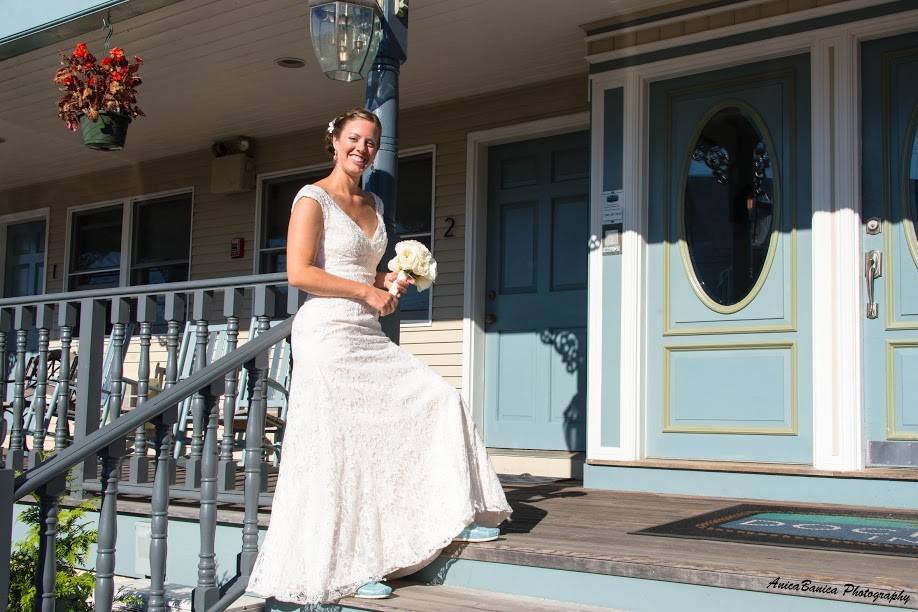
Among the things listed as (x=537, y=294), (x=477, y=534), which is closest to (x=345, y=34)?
(x=477, y=534)

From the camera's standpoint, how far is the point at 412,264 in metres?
3.55

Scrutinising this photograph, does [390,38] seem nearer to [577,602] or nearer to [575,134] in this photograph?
[577,602]

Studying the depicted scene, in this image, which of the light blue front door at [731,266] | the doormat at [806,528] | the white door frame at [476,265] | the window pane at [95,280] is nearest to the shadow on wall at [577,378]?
the white door frame at [476,265]

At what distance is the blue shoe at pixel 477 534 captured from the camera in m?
3.55

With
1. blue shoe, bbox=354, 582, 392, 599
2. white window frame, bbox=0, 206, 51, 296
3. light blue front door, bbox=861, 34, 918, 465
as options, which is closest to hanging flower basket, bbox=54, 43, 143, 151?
blue shoe, bbox=354, 582, 392, 599

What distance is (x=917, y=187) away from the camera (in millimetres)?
4855

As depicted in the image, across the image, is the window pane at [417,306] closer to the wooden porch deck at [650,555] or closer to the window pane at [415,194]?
the window pane at [415,194]

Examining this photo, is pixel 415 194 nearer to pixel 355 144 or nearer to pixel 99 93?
pixel 99 93

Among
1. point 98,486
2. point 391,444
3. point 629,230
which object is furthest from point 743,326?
point 98,486

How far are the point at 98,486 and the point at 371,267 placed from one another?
2.13 meters

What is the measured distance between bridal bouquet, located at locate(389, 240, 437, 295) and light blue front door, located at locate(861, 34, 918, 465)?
2.50 m

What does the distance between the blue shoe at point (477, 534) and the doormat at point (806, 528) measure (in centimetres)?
63

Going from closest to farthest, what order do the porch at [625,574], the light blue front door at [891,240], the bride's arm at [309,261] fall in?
the porch at [625,574] → the bride's arm at [309,261] → the light blue front door at [891,240]

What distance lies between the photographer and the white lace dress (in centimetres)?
321
